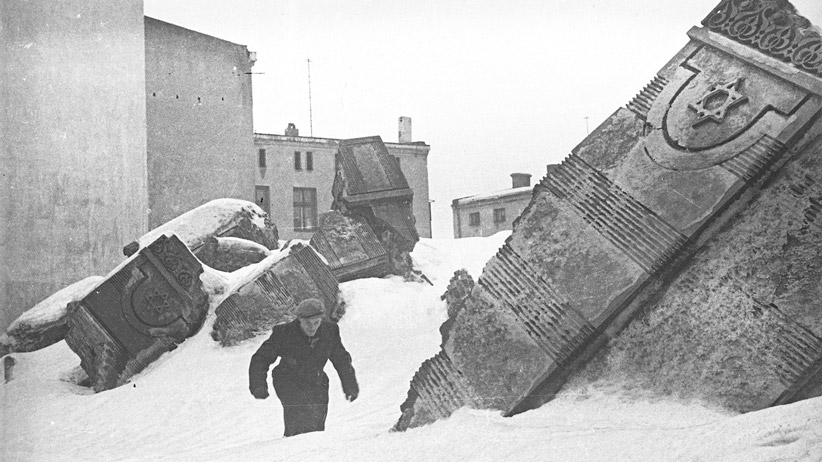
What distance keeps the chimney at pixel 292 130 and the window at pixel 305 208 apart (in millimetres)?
256

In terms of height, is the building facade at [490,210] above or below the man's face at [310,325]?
above

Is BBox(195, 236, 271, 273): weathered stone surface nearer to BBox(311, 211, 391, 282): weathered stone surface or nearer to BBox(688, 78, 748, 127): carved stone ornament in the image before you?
BBox(311, 211, 391, 282): weathered stone surface

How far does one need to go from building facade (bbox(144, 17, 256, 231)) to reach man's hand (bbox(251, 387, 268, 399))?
106cm

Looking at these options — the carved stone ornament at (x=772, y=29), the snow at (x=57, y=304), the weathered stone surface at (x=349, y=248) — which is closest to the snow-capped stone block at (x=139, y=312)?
the snow at (x=57, y=304)

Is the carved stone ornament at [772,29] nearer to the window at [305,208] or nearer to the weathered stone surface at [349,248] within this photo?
the weathered stone surface at [349,248]

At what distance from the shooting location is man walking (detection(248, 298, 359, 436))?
10.6 ft

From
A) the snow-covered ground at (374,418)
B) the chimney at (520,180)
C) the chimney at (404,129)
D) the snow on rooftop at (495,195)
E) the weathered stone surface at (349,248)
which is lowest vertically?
the snow-covered ground at (374,418)

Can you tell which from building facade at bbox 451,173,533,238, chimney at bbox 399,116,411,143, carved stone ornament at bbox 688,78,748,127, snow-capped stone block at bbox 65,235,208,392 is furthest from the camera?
snow-capped stone block at bbox 65,235,208,392

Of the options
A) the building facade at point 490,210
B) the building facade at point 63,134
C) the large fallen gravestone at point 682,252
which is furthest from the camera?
the building facade at point 63,134

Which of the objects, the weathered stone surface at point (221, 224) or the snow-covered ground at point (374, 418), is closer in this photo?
the snow-covered ground at point (374, 418)

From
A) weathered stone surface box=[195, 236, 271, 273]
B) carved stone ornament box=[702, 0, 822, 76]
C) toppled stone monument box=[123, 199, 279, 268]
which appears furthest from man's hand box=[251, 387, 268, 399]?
carved stone ornament box=[702, 0, 822, 76]

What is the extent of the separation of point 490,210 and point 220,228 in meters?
2.42

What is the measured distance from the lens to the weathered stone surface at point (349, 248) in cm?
385

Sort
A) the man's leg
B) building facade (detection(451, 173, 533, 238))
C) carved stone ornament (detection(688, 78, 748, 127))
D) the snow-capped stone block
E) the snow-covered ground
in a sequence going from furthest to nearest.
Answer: the snow-capped stone block → building facade (detection(451, 173, 533, 238)) → the man's leg → carved stone ornament (detection(688, 78, 748, 127)) → the snow-covered ground
